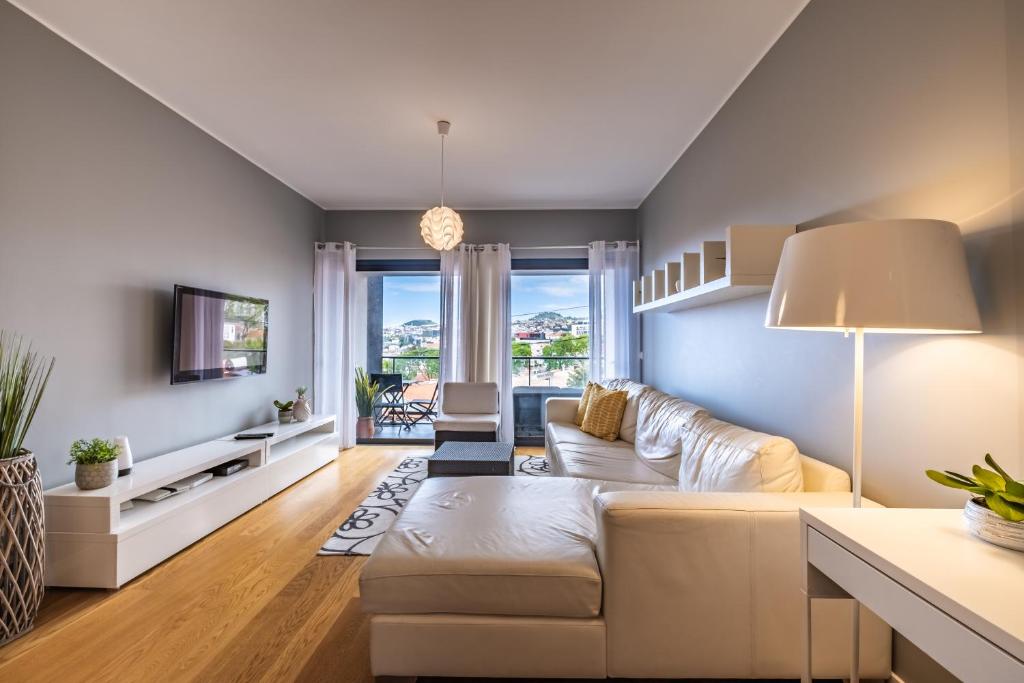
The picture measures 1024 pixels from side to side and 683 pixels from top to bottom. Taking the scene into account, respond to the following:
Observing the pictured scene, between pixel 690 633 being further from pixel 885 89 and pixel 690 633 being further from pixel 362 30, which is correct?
pixel 362 30

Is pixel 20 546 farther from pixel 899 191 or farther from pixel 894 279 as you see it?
pixel 899 191

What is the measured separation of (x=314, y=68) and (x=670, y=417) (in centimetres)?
285

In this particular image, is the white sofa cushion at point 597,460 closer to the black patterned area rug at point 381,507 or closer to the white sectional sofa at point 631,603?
the black patterned area rug at point 381,507

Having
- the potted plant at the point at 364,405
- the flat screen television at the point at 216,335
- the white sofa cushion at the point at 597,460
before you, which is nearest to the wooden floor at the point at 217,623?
the flat screen television at the point at 216,335

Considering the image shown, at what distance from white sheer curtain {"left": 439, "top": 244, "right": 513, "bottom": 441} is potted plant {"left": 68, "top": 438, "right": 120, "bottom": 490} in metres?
3.00

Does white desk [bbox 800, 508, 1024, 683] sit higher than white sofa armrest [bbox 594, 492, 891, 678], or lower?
higher

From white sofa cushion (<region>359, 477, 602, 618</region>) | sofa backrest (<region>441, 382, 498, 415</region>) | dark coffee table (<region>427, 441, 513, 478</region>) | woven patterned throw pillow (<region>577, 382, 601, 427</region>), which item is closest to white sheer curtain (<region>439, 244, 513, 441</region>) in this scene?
sofa backrest (<region>441, 382, 498, 415</region>)

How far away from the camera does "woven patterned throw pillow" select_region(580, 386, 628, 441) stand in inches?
137

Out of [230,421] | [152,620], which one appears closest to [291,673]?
[152,620]

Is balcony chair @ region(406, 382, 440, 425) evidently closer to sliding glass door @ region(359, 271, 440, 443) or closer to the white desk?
sliding glass door @ region(359, 271, 440, 443)

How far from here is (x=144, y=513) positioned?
7.70 feet

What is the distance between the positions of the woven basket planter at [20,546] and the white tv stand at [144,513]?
0.73ft

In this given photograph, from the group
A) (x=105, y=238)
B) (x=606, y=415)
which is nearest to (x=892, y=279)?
(x=606, y=415)

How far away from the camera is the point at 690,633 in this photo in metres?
1.42
